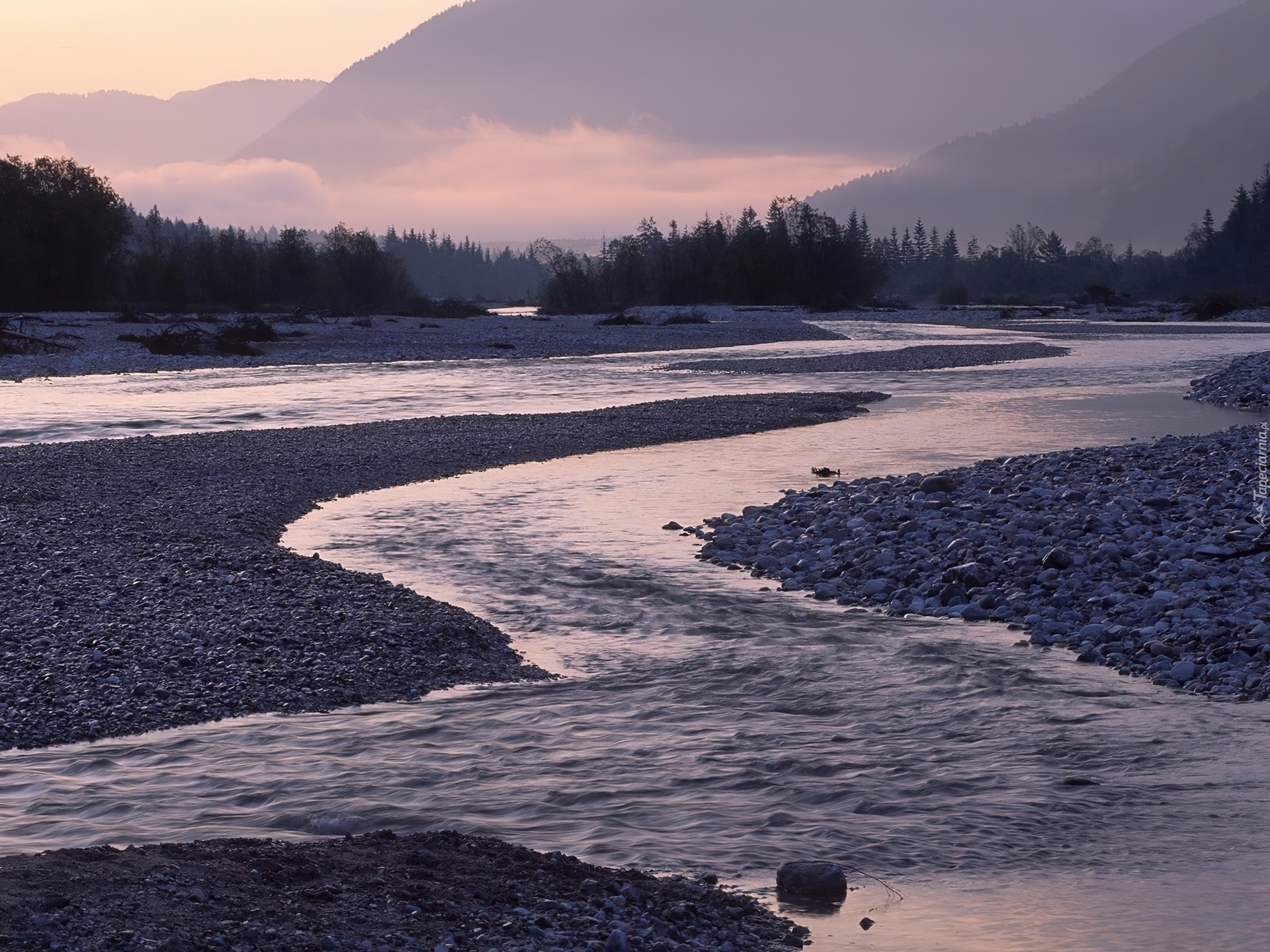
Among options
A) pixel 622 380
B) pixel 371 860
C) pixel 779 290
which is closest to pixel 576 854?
pixel 371 860

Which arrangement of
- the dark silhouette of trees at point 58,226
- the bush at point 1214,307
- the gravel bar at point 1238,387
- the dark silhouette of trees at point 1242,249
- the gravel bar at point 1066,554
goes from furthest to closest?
the dark silhouette of trees at point 1242,249
the bush at point 1214,307
the dark silhouette of trees at point 58,226
the gravel bar at point 1238,387
the gravel bar at point 1066,554

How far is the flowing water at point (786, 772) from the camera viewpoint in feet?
18.8

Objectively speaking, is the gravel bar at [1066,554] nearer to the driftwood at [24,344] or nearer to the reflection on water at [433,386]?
the reflection on water at [433,386]

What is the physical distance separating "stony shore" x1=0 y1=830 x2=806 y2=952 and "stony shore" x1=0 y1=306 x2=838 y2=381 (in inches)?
1567

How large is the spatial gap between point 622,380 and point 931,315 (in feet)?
227

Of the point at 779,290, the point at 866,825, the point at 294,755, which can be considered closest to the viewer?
the point at 866,825

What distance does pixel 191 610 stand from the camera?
10.1m

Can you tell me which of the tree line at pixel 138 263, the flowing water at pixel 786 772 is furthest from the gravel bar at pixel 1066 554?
the tree line at pixel 138 263

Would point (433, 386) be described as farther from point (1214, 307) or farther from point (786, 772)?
point (1214, 307)

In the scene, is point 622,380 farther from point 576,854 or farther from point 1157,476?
point 576,854

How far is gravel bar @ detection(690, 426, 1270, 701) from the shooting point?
9422mm

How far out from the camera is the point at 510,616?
35.8 ft

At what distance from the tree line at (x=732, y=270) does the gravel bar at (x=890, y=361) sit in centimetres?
5816

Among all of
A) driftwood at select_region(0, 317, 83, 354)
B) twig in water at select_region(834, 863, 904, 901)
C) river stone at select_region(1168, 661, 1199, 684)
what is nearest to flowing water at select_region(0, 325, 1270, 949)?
twig in water at select_region(834, 863, 904, 901)
